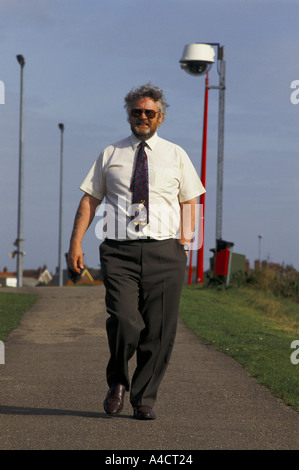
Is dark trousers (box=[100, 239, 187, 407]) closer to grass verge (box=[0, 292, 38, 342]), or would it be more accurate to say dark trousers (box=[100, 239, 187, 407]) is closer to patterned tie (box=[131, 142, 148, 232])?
patterned tie (box=[131, 142, 148, 232])

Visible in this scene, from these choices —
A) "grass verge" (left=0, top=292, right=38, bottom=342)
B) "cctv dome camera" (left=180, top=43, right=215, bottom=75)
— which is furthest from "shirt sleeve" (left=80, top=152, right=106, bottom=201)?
"cctv dome camera" (left=180, top=43, right=215, bottom=75)

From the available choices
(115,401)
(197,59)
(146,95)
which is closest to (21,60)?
(197,59)

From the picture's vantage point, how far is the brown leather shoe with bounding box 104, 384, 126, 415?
6.16 metres

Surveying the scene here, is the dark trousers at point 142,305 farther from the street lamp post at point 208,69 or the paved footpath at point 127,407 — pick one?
the street lamp post at point 208,69

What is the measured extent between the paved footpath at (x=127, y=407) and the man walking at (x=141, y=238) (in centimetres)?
41

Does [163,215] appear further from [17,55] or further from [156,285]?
[17,55]

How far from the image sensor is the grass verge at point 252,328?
8930 millimetres

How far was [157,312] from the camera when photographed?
636 centimetres

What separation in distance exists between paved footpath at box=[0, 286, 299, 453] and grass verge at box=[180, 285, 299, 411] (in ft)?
0.76

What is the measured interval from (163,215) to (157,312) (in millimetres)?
718

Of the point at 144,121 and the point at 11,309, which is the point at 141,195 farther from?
the point at 11,309

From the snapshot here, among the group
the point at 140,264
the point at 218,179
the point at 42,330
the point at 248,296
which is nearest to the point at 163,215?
the point at 140,264

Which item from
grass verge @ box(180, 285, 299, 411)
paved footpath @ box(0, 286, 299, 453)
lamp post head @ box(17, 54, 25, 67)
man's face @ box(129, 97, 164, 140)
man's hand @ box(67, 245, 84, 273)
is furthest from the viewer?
lamp post head @ box(17, 54, 25, 67)

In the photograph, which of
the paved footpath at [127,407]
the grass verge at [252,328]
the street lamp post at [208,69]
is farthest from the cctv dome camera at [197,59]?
the paved footpath at [127,407]
